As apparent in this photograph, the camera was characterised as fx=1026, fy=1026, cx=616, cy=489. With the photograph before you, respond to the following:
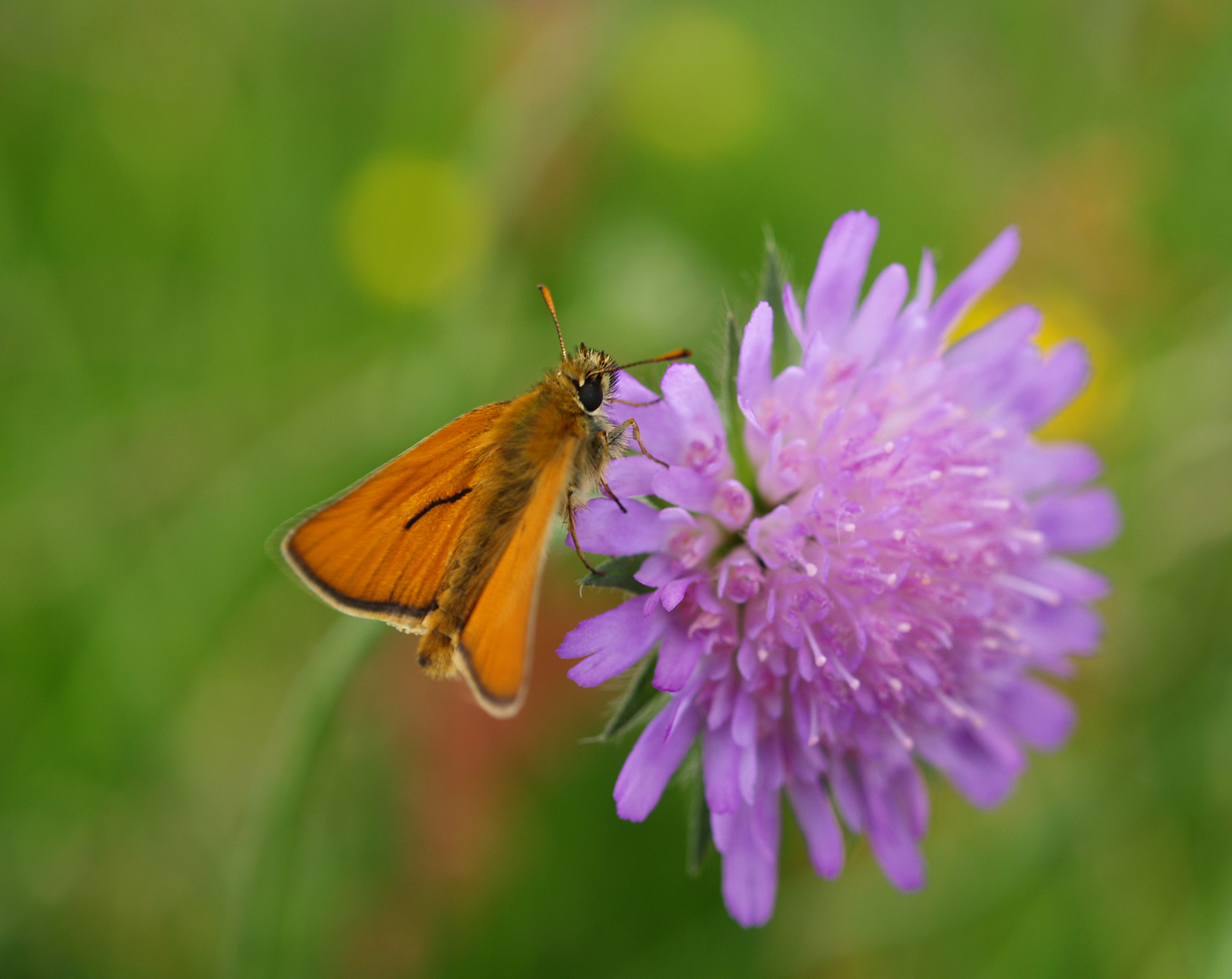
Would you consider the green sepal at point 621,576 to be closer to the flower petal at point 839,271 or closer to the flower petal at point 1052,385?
the flower petal at point 839,271

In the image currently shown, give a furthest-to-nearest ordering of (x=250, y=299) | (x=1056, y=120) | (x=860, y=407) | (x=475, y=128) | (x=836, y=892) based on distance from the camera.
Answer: (x=1056, y=120) < (x=475, y=128) < (x=250, y=299) < (x=836, y=892) < (x=860, y=407)

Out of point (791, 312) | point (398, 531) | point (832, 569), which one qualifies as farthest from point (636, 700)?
point (791, 312)

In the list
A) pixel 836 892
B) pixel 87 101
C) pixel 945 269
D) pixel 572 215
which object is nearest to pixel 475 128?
pixel 572 215

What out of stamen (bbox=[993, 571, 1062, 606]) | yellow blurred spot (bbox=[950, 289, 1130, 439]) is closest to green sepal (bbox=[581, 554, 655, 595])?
stamen (bbox=[993, 571, 1062, 606])

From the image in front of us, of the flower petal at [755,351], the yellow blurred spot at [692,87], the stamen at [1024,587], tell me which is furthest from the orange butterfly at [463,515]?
the yellow blurred spot at [692,87]

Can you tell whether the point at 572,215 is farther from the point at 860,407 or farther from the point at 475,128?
the point at 860,407

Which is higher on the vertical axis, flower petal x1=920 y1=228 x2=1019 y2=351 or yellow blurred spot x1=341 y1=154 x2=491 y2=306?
yellow blurred spot x1=341 y1=154 x2=491 y2=306

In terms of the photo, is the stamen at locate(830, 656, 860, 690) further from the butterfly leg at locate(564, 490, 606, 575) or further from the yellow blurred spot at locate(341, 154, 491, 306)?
the yellow blurred spot at locate(341, 154, 491, 306)
